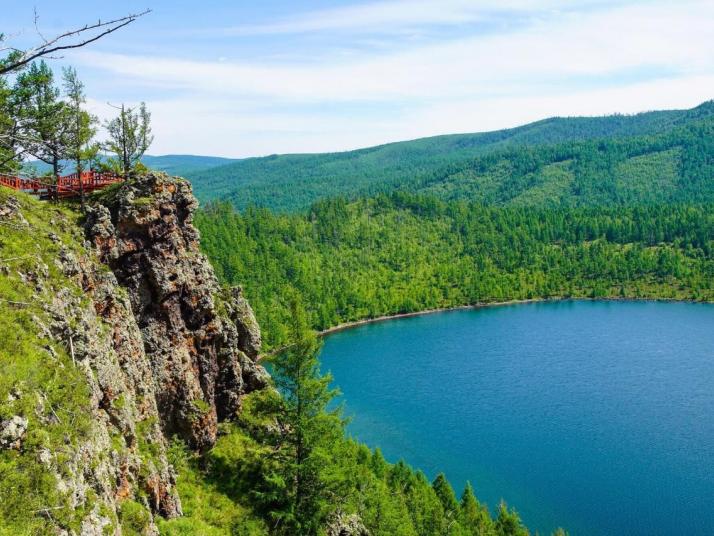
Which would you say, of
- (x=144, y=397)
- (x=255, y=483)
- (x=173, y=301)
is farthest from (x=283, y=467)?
(x=173, y=301)

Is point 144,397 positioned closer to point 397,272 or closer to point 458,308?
point 458,308

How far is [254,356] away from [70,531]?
75.6 ft

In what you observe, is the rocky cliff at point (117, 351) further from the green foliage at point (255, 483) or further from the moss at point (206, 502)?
the green foliage at point (255, 483)

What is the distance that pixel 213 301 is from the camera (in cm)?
3303

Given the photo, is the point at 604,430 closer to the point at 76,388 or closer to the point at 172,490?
the point at 172,490

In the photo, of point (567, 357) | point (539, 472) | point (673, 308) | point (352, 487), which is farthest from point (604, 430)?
point (673, 308)

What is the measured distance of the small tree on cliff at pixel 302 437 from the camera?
28.4 meters

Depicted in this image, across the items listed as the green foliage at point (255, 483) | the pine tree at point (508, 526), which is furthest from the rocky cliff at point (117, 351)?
the pine tree at point (508, 526)

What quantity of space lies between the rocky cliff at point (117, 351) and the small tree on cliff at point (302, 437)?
478 centimetres

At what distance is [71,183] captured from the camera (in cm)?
2933

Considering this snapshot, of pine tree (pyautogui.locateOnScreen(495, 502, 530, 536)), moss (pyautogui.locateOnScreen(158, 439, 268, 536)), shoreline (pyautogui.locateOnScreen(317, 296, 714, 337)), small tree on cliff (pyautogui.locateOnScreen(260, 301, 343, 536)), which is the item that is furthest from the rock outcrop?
shoreline (pyautogui.locateOnScreen(317, 296, 714, 337))

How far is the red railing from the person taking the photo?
91.8ft

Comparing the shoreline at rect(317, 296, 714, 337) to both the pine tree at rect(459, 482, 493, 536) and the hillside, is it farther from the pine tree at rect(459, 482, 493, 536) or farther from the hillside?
the hillside

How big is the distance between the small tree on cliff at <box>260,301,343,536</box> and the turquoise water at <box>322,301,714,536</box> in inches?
579
